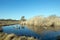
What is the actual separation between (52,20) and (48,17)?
752 centimetres

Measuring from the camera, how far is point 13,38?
25.4 metres

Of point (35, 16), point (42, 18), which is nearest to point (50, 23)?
point (42, 18)

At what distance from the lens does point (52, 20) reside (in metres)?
80.6

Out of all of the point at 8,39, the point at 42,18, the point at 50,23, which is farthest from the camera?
the point at 42,18

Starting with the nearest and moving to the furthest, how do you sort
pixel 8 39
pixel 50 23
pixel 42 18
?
pixel 8 39 < pixel 50 23 < pixel 42 18

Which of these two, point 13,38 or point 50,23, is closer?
point 13,38

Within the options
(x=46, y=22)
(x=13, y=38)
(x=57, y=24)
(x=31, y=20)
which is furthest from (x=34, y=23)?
(x=13, y=38)

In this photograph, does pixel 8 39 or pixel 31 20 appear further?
pixel 31 20

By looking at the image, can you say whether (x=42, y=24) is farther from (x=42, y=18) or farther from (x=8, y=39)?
(x=8, y=39)

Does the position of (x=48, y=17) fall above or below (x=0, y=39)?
above

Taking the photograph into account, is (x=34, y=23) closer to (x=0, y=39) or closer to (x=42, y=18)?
(x=42, y=18)

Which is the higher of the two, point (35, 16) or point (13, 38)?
point (35, 16)

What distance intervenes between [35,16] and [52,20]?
44.4 ft

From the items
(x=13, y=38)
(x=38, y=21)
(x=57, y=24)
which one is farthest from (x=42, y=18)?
(x=13, y=38)
